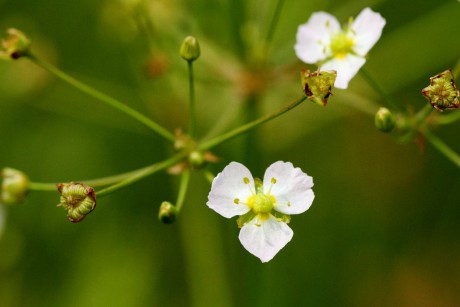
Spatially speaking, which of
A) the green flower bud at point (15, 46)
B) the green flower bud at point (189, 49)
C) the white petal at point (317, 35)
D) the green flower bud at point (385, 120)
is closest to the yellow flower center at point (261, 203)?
the green flower bud at point (385, 120)

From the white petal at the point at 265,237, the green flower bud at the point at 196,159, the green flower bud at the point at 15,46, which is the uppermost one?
the green flower bud at the point at 15,46

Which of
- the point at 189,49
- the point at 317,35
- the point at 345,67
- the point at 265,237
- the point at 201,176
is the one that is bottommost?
the point at 265,237

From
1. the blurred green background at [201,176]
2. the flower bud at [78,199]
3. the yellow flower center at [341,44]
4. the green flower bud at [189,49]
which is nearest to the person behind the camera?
the flower bud at [78,199]

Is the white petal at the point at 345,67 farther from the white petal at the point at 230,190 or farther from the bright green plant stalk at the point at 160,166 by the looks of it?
the white petal at the point at 230,190

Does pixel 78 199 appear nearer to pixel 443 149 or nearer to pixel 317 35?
pixel 317 35

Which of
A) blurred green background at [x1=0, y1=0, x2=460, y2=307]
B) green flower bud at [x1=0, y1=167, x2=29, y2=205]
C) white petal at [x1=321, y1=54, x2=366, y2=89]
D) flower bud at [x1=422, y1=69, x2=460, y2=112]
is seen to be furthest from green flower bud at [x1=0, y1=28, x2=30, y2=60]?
flower bud at [x1=422, y1=69, x2=460, y2=112]

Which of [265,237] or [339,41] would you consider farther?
[339,41]

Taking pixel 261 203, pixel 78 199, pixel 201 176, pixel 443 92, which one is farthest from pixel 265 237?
pixel 201 176
